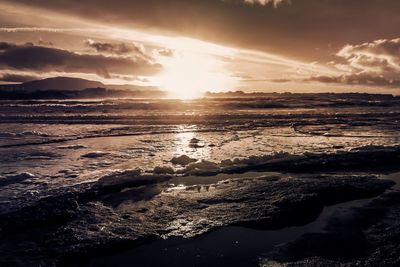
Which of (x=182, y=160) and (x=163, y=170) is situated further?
(x=182, y=160)

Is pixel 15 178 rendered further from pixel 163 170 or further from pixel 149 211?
pixel 149 211

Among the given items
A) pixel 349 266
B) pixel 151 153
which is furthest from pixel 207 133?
pixel 349 266

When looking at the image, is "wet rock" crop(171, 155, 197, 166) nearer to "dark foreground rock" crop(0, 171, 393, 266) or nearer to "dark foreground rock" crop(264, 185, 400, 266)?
"dark foreground rock" crop(0, 171, 393, 266)

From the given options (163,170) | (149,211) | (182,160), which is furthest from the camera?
(182,160)

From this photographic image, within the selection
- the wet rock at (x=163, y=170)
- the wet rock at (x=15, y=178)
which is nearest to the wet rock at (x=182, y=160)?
the wet rock at (x=163, y=170)

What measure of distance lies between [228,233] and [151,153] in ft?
28.4

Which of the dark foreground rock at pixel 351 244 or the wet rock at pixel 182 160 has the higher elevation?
the wet rock at pixel 182 160

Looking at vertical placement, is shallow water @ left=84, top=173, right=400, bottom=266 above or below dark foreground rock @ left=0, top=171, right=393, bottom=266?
below

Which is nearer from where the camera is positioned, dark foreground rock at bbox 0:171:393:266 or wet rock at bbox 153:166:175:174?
dark foreground rock at bbox 0:171:393:266

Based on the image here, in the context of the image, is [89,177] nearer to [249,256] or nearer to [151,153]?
[151,153]

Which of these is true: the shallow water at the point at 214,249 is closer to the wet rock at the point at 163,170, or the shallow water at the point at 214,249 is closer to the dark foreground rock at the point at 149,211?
the dark foreground rock at the point at 149,211

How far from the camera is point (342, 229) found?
728cm

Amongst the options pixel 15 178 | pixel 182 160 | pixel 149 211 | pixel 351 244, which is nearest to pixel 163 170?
pixel 182 160

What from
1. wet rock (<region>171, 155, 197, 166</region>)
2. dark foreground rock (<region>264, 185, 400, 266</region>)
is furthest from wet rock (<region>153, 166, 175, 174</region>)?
dark foreground rock (<region>264, 185, 400, 266</region>)
